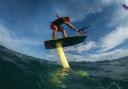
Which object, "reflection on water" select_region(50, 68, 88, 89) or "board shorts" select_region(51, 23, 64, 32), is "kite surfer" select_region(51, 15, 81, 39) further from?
"reflection on water" select_region(50, 68, 88, 89)

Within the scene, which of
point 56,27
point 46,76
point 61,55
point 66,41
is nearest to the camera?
point 56,27

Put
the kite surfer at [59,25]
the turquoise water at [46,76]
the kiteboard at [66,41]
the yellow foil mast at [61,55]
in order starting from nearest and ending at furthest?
the kite surfer at [59,25] < the kiteboard at [66,41] < the yellow foil mast at [61,55] < the turquoise water at [46,76]

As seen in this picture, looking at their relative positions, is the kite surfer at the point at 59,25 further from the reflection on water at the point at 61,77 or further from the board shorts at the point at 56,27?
the reflection on water at the point at 61,77

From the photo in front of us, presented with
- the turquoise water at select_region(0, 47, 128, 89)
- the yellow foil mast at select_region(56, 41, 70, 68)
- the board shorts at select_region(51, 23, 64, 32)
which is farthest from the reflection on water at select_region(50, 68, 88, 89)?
the board shorts at select_region(51, 23, 64, 32)

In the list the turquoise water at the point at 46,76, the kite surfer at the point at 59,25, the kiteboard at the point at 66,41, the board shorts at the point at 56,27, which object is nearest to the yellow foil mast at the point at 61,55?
the kiteboard at the point at 66,41

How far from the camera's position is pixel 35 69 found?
84.8 ft

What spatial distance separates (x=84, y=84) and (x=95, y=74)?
192cm

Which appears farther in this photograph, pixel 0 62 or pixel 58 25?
pixel 0 62

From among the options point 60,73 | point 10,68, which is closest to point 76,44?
point 60,73

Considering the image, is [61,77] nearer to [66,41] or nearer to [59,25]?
[66,41]

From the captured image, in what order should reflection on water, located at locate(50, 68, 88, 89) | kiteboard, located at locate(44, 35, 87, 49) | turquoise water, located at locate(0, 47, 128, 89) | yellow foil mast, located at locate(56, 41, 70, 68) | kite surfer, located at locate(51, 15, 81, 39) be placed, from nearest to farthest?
kite surfer, located at locate(51, 15, 81, 39) → kiteboard, located at locate(44, 35, 87, 49) → yellow foil mast, located at locate(56, 41, 70, 68) → turquoise water, located at locate(0, 47, 128, 89) → reflection on water, located at locate(50, 68, 88, 89)

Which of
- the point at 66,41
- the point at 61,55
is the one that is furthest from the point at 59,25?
the point at 61,55

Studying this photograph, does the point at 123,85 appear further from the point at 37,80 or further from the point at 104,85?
the point at 37,80

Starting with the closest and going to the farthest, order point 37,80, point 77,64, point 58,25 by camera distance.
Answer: point 58,25 < point 37,80 < point 77,64
